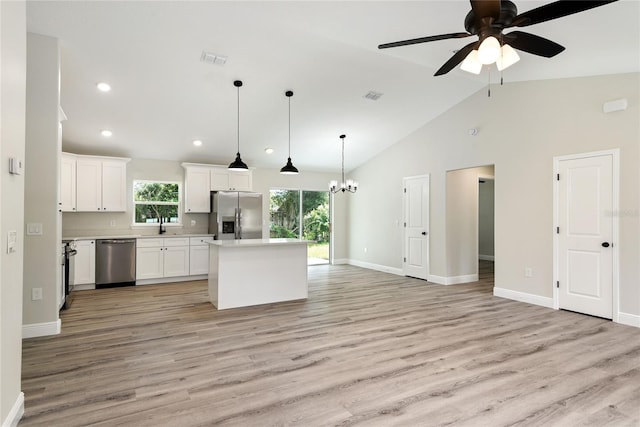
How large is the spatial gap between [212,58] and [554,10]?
347 cm

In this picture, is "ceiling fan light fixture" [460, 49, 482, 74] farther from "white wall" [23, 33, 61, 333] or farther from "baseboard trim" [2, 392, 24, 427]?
"white wall" [23, 33, 61, 333]

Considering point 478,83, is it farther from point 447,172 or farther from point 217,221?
point 217,221

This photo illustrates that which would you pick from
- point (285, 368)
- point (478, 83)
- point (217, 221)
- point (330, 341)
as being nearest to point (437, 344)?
point (330, 341)

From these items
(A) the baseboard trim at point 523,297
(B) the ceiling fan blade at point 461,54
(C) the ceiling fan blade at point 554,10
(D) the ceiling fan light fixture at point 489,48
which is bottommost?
(A) the baseboard trim at point 523,297

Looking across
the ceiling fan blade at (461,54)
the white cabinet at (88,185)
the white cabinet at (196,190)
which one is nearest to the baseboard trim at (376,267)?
the white cabinet at (196,190)

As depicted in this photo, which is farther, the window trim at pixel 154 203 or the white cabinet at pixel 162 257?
the window trim at pixel 154 203

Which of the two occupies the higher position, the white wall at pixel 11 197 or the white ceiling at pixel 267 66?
the white ceiling at pixel 267 66

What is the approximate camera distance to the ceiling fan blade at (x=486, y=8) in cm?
186

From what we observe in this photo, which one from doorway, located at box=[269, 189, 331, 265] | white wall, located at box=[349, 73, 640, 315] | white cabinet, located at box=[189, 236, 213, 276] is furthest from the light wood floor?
doorway, located at box=[269, 189, 331, 265]

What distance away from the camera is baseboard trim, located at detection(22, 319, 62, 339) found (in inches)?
137

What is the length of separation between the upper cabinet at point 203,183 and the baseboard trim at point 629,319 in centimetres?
647

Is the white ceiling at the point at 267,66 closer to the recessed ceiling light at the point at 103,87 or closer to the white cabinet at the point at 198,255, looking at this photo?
the recessed ceiling light at the point at 103,87

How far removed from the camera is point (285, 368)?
2.81 meters

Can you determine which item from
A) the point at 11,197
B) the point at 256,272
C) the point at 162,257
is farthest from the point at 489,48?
the point at 162,257
